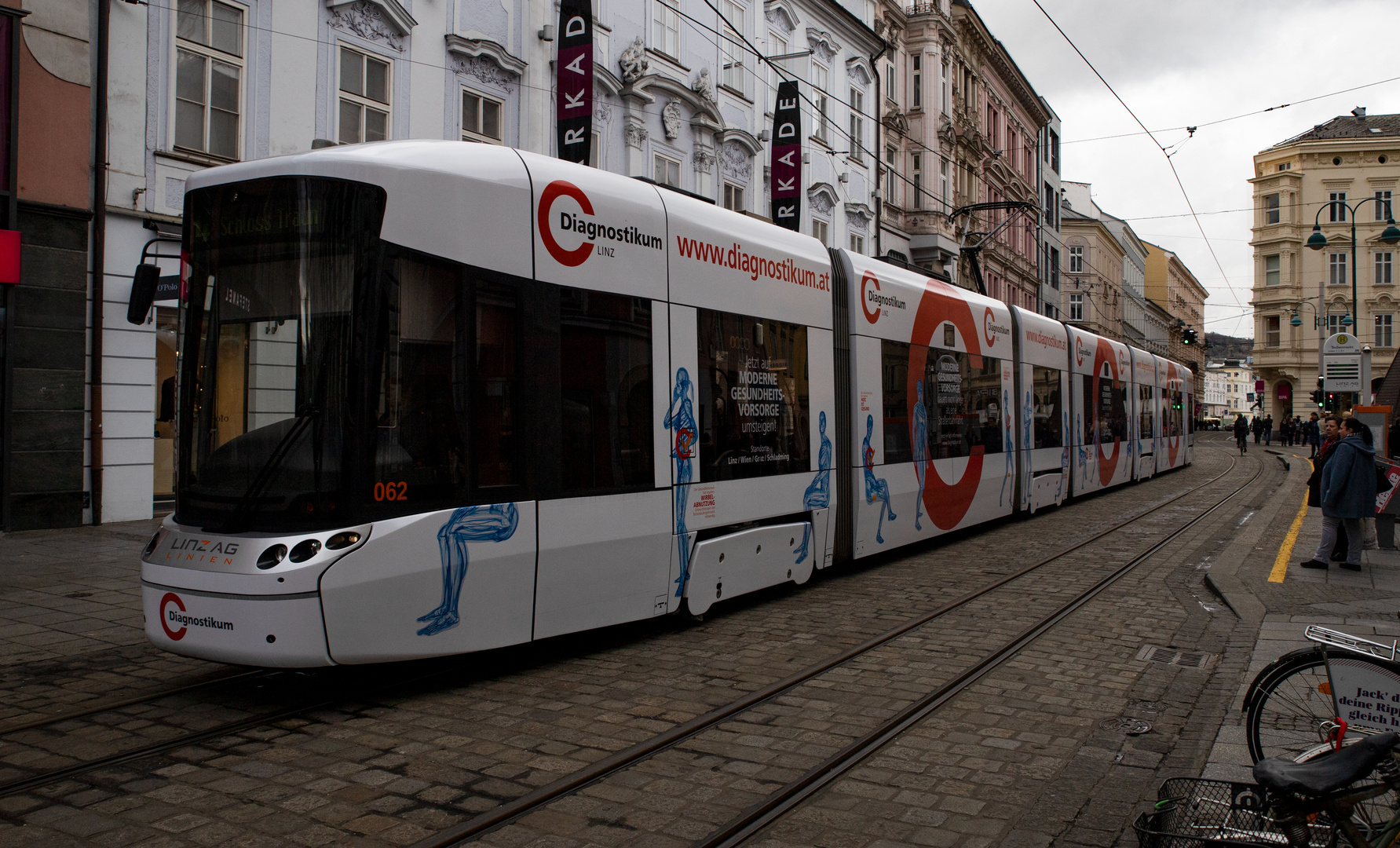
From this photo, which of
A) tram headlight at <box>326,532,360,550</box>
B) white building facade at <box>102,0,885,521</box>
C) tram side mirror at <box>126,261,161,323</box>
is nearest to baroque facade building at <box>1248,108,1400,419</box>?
white building facade at <box>102,0,885,521</box>

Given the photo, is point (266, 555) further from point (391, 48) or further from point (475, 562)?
point (391, 48)

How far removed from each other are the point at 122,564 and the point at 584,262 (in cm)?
647

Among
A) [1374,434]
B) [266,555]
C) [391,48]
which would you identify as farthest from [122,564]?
[1374,434]

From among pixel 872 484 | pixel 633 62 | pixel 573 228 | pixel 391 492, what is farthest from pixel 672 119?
pixel 391 492

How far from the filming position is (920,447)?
11.5 m

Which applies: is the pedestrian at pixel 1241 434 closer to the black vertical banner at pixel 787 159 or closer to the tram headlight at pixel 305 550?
the black vertical banner at pixel 787 159

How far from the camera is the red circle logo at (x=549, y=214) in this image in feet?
21.2

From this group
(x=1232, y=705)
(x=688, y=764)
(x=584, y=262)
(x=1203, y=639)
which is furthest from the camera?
(x=1203, y=639)

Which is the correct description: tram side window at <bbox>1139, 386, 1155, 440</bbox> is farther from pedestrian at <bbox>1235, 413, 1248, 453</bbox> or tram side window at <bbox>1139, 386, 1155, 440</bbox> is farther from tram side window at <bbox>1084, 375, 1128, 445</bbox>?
pedestrian at <bbox>1235, 413, 1248, 453</bbox>

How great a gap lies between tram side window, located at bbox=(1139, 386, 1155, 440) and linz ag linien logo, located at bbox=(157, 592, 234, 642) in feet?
72.2

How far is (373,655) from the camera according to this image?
5.50 meters

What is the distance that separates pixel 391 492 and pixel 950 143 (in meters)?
35.2

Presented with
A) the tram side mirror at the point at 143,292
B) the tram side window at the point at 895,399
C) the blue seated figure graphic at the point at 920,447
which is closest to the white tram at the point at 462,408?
the tram side mirror at the point at 143,292

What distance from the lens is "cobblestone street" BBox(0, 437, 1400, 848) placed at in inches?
162
